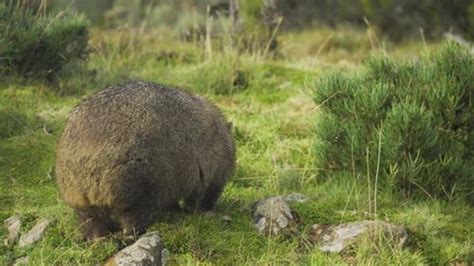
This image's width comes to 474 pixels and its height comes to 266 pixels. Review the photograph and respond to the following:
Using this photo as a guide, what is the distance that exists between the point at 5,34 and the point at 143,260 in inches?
169

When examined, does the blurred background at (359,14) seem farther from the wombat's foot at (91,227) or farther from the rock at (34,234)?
the wombat's foot at (91,227)

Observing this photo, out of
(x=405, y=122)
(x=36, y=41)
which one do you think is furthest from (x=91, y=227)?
(x=36, y=41)

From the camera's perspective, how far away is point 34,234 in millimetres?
5336

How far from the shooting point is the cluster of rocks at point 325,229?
5.38m

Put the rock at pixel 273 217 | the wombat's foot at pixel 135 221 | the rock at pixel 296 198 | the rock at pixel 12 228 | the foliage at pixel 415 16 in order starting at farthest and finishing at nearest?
the foliage at pixel 415 16 → the rock at pixel 296 198 → the rock at pixel 273 217 → the rock at pixel 12 228 → the wombat's foot at pixel 135 221

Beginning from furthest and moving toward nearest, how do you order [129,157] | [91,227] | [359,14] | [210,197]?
[359,14], [210,197], [91,227], [129,157]

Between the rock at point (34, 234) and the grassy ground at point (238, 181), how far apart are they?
6 centimetres

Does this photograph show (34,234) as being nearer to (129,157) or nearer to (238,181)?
(129,157)

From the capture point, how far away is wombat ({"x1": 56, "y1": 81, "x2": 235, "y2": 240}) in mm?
4875

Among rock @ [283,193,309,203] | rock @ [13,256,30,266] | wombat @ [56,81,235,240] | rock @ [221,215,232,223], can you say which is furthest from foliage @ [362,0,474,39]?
rock @ [13,256,30,266]

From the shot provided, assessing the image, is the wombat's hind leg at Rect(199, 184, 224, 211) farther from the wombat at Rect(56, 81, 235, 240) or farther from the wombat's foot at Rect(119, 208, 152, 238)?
the wombat's foot at Rect(119, 208, 152, 238)

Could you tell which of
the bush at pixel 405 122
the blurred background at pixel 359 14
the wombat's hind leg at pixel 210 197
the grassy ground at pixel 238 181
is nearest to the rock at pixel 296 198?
the grassy ground at pixel 238 181

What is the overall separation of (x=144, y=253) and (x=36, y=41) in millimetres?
4390

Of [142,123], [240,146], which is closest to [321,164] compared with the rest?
[240,146]
